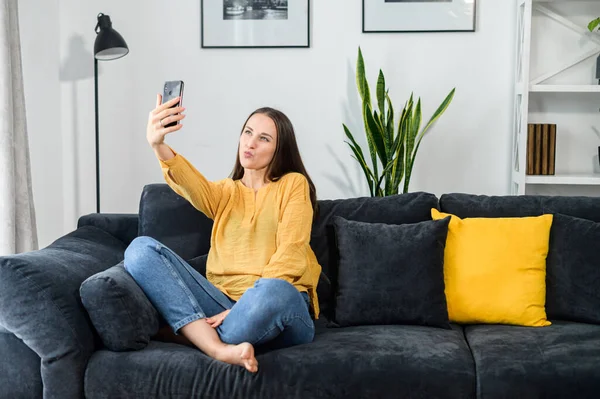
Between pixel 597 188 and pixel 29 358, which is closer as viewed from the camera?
pixel 29 358

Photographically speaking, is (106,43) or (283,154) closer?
(283,154)

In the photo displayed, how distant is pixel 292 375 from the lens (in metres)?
2.26

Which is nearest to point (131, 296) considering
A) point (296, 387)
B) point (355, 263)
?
point (296, 387)

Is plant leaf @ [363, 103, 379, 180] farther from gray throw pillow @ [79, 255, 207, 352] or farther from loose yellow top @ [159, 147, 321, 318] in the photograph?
gray throw pillow @ [79, 255, 207, 352]

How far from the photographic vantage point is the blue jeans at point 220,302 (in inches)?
90.5

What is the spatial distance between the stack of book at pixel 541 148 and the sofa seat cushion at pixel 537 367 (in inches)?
57.3

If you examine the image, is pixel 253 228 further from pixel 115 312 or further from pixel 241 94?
pixel 241 94

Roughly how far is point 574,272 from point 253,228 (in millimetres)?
1078

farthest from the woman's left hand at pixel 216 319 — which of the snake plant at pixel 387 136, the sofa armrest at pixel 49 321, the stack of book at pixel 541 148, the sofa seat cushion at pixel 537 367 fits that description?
the stack of book at pixel 541 148

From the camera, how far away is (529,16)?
3676 millimetres

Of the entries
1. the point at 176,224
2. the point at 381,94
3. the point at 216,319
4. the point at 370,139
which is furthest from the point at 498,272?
the point at 381,94

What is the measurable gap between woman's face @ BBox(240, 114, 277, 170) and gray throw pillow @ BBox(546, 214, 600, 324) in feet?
3.31

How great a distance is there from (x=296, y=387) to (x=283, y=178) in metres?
0.78

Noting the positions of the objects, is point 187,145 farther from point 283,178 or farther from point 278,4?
point 283,178
